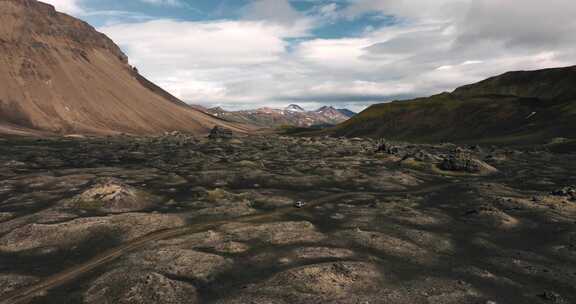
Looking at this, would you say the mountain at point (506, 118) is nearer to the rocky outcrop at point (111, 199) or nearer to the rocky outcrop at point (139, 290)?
the rocky outcrop at point (111, 199)

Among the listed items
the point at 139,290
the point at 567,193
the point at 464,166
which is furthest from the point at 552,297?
the point at 464,166

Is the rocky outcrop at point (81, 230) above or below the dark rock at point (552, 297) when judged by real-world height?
above

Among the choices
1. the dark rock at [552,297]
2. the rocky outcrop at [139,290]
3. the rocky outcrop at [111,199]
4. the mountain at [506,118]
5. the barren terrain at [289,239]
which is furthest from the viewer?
the mountain at [506,118]

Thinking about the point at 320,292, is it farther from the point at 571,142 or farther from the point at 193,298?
the point at 571,142

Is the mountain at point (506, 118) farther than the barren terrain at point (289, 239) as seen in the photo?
Yes

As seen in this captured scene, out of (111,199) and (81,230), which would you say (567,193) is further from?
(111,199)

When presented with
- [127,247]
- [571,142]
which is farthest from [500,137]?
[127,247]

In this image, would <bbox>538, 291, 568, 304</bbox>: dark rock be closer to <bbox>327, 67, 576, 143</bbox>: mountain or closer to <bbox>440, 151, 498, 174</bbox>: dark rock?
<bbox>440, 151, 498, 174</bbox>: dark rock

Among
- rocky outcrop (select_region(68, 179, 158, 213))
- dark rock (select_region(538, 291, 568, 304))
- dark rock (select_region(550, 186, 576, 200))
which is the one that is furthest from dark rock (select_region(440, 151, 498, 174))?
dark rock (select_region(538, 291, 568, 304))

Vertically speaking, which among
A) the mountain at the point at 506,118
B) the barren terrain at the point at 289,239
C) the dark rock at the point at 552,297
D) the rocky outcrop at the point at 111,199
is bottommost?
the dark rock at the point at 552,297

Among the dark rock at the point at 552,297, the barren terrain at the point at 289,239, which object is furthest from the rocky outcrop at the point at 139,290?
the dark rock at the point at 552,297

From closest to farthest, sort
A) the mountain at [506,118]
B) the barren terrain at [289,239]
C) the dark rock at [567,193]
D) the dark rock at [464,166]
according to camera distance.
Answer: the barren terrain at [289,239] → the dark rock at [567,193] → the dark rock at [464,166] → the mountain at [506,118]

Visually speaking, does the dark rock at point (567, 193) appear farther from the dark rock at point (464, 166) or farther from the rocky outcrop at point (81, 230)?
the rocky outcrop at point (81, 230)

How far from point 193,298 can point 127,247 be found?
12693 millimetres
